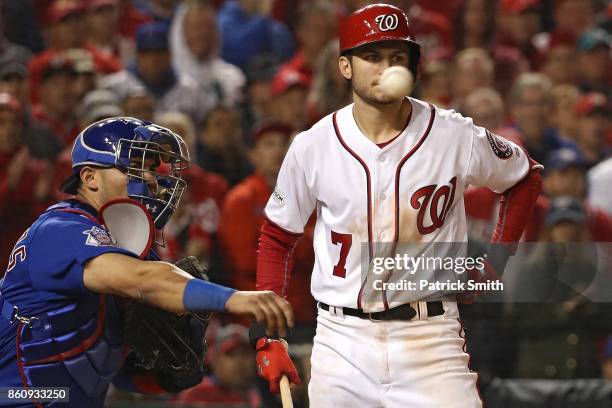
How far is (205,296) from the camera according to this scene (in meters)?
2.87

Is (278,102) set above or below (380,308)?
above

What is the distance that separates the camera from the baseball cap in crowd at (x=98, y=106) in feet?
20.3

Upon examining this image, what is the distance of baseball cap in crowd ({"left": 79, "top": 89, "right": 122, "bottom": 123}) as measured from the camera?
20.3ft

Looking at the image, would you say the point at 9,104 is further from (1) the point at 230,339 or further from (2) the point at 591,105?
(2) the point at 591,105

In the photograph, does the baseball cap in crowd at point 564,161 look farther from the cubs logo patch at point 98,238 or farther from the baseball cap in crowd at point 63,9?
the cubs logo patch at point 98,238

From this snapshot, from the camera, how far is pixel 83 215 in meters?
3.27

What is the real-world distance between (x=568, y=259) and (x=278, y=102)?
2746 millimetres

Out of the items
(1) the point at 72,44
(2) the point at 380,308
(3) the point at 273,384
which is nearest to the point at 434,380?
(2) the point at 380,308

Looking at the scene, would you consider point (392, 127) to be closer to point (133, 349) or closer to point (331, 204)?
point (331, 204)

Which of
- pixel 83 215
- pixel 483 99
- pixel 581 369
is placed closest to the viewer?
pixel 83 215

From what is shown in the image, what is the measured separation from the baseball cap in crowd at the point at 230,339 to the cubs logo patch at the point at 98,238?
261cm

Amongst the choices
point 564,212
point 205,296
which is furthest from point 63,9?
point 205,296

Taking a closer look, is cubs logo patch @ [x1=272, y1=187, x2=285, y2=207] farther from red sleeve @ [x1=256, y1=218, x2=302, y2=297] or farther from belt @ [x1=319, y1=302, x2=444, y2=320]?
belt @ [x1=319, y1=302, x2=444, y2=320]

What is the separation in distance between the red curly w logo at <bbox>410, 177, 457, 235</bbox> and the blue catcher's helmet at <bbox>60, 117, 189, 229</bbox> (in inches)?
30.7
